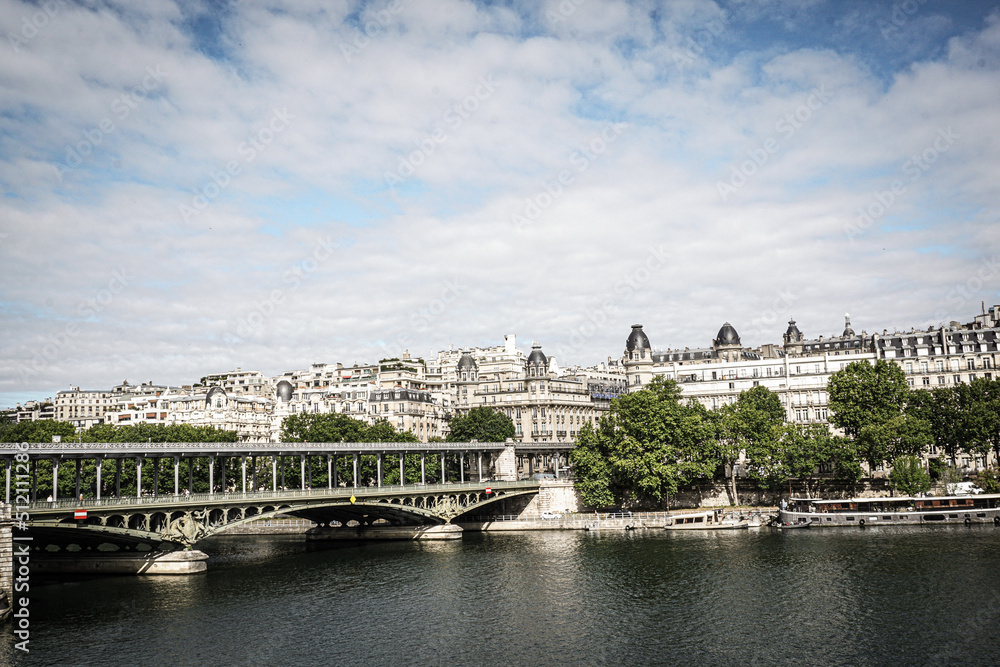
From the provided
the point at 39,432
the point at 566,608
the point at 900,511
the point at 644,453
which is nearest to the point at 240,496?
the point at 566,608

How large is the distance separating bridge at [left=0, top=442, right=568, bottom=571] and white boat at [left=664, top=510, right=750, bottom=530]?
18.8m

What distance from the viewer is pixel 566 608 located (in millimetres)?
52906

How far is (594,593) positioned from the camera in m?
57.1

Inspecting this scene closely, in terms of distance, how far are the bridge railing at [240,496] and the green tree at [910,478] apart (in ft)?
140

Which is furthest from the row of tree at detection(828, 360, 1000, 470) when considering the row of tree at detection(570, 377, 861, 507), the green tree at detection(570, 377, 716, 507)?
the green tree at detection(570, 377, 716, 507)

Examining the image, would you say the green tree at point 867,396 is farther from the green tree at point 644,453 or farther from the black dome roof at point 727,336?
the black dome roof at point 727,336

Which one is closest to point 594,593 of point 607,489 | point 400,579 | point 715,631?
point 715,631

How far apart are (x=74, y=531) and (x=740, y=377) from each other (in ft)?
334

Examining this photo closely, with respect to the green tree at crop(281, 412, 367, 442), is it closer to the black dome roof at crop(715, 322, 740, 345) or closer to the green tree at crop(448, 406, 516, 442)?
the green tree at crop(448, 406, 516, 442)

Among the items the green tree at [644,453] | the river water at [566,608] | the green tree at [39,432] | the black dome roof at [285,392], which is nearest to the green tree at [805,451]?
the green tree at [644,453]

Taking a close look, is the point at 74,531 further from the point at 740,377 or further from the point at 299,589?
the point at 740,377

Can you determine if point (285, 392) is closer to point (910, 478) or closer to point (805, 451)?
point (805, 451)

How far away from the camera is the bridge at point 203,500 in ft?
202

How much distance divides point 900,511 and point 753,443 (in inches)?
728
